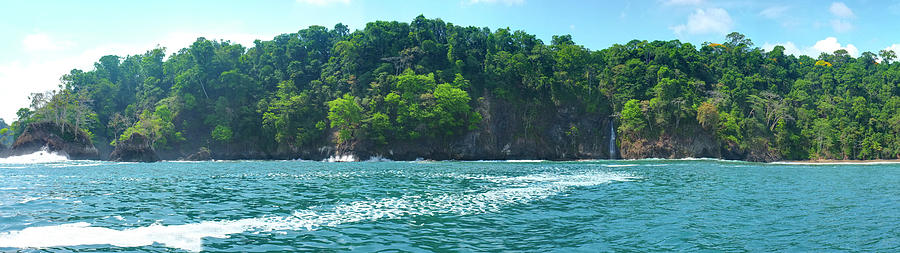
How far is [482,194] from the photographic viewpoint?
24359 mm

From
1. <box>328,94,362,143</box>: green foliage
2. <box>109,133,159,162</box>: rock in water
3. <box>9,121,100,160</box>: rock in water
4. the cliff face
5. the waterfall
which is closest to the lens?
<box>109,133,159,162</box>: rock in water

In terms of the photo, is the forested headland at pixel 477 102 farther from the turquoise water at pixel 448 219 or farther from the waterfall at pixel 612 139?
the turquoise water at pixel 448 219

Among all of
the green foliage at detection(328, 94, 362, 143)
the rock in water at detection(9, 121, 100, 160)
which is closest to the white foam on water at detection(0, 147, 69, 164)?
the rock in water at detection(9, 121, 100, 160)

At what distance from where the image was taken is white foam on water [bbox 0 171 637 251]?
12.7m

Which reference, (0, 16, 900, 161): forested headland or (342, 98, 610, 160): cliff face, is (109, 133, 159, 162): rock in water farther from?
(342, 98, 610, 160): cliff face

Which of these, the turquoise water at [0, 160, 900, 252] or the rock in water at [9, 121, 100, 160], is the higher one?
the rock in water at [9, 121, 100, 160]

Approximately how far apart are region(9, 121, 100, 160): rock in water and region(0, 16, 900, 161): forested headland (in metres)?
1.77

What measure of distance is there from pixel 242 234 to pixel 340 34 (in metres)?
99.3

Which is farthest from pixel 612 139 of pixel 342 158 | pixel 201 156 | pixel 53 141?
pixel 53 141

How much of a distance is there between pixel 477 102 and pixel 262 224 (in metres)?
72.2

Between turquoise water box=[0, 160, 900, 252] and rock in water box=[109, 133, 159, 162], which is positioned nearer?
turquoise water box=[0, 160, 900, 252]

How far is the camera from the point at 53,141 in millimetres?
73438

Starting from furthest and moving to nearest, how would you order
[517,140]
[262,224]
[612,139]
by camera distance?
[612,139] < [517,140] < [262,224]

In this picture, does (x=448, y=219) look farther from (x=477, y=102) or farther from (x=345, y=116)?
(x=477, y=102)
